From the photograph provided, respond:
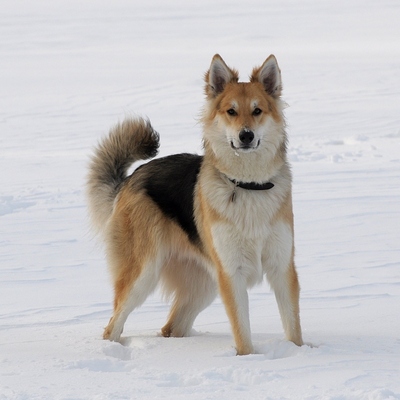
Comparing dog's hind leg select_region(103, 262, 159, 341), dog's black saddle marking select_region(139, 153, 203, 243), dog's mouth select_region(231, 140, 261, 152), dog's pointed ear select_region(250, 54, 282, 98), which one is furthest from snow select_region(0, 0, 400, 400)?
dog's pointed ear select_region(250, 54, 282, 98)

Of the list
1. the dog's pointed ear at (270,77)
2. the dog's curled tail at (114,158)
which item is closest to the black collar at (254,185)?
the dog's pointed ear at (270,77)

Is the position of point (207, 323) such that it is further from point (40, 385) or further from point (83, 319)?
point (40, 385)

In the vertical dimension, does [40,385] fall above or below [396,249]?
above

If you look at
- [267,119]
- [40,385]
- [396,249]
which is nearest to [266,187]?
[267,119]

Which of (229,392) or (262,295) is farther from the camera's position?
(262,295)

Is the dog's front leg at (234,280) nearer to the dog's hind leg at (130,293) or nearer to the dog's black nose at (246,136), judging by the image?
the dog's black nose at (246,136)

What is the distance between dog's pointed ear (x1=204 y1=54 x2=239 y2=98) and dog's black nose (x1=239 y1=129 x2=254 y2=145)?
1.58ft

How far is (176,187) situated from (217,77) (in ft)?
2.53

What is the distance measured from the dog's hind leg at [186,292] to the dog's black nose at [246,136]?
1172 millimetres

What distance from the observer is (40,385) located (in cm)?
389

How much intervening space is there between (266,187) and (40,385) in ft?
5.93

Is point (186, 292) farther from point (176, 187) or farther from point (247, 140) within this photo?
point (247, 140)

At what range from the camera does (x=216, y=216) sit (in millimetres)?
4840

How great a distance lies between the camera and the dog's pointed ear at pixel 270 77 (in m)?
5.01
